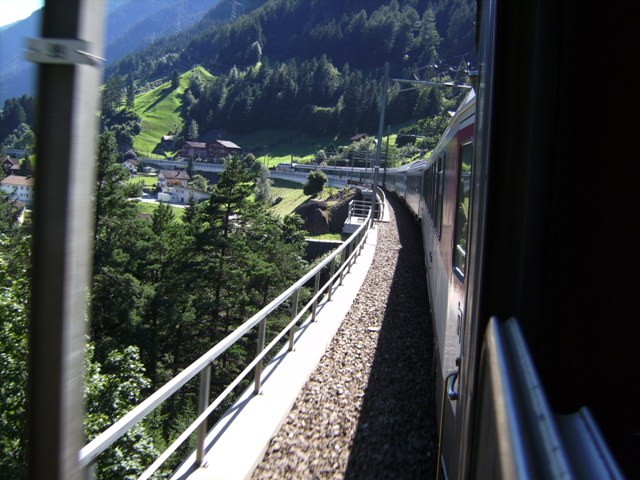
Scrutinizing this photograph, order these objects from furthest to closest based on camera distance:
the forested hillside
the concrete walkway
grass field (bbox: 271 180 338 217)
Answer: the forested hillside → grass field (bbox: 271 180 338 217) → the concrete walkway

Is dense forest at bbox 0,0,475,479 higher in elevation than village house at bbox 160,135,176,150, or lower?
lower

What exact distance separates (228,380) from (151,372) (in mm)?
7569

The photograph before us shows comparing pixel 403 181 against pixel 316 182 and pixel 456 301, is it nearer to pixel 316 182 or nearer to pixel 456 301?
pixel 456 301

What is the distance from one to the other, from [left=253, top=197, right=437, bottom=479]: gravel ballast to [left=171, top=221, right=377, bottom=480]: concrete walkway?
0.45 feet

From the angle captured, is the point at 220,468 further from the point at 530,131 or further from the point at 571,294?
the point at 530,131

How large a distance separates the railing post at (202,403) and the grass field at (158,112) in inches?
6069

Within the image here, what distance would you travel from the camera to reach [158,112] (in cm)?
17850

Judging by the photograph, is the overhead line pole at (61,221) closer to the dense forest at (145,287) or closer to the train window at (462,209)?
the dense forest at (145,287)

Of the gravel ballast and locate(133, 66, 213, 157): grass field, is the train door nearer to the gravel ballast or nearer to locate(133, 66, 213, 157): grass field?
the gravel ballast

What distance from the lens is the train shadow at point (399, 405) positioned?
16.9 ft

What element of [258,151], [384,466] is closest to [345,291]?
[384,466]

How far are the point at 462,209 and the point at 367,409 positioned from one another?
2.92 meters

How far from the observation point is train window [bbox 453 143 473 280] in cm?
413

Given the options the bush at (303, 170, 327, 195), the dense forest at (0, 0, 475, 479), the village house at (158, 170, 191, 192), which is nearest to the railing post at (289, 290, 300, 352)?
the dense forest at (0, 0, 475, 479)
